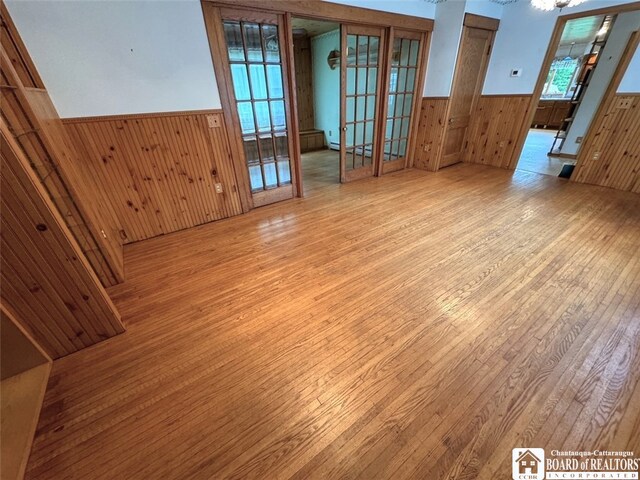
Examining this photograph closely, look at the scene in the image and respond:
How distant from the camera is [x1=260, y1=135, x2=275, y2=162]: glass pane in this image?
313 centimetres

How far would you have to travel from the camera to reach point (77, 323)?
1.52m

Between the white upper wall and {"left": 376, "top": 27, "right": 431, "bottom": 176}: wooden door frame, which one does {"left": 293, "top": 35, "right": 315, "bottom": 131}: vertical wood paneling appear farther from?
the white upper wall

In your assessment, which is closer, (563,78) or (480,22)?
(480,22)

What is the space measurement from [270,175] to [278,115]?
0.73 meters

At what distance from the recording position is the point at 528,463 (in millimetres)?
1058

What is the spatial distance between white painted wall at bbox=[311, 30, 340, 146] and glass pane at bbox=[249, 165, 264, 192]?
130 inches

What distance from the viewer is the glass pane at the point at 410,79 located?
162 inches

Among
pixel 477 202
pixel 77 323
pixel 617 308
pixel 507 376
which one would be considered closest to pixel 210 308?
pixel 77 323

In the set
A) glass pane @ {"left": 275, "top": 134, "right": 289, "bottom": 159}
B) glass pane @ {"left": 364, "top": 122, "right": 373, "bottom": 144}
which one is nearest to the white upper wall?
glass pane @ {"left": 364, "top": 122, "right": 373, "bottom": 144}

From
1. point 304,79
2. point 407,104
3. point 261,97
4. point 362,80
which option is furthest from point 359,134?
point 304,79

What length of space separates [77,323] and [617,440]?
9.06ft

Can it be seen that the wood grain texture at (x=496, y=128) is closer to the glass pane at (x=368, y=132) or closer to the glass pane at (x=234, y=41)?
the glass pane at (x=368, y=132)

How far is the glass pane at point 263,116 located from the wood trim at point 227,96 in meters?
0.28

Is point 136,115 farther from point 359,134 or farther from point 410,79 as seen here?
point 410,79
